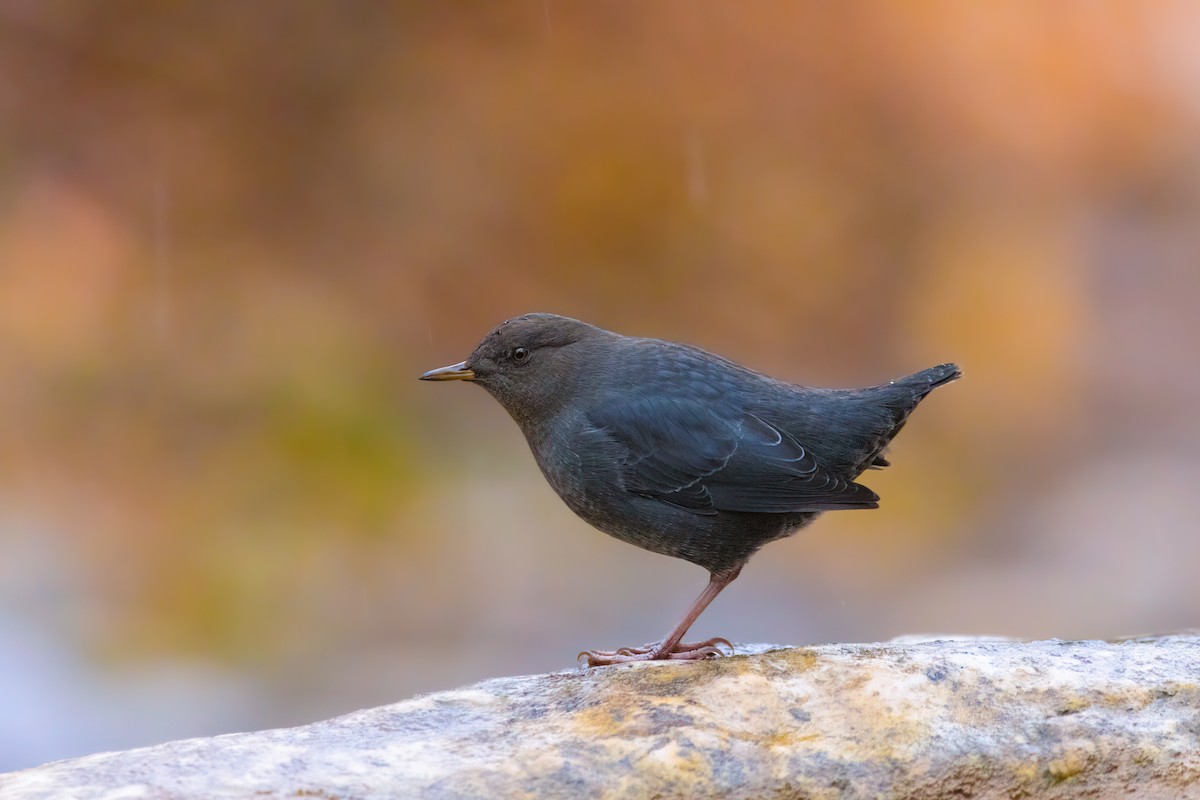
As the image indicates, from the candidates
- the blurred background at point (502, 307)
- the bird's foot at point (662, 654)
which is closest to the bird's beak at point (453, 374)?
the bird's foot at point (662, 654)

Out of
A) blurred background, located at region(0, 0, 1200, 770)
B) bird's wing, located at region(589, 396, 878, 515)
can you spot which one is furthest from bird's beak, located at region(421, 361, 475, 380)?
blurred background, located at region(0, 0, 1200, 770)

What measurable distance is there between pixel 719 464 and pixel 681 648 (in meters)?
0.58

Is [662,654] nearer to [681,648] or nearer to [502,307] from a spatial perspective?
[681,648]

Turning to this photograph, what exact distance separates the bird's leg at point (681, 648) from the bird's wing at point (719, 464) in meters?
0.27

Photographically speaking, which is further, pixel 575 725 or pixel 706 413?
pixel 706 413

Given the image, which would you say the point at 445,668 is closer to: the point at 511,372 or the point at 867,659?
the point at 511,372

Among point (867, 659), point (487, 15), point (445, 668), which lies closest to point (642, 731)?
point (867, 659)

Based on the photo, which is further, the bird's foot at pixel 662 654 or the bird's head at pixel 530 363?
the bird's head at pixel 530 363

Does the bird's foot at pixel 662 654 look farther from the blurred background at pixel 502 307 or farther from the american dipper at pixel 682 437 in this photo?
the blurred background at pixel 502 307

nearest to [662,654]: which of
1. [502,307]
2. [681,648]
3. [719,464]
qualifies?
[681,648]

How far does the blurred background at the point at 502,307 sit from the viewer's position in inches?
319

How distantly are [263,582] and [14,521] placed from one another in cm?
175

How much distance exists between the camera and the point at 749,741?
272 cm

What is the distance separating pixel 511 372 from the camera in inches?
146
